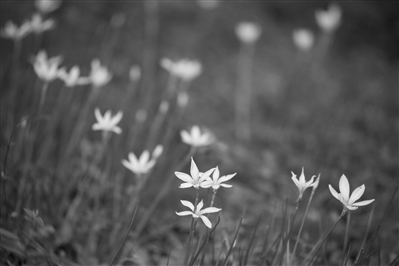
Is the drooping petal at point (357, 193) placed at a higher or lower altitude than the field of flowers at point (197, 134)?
higher

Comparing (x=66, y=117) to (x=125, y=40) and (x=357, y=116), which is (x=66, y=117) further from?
(x=357, y=116)

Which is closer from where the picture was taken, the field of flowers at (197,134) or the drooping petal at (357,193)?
the drooping petal at (357,193)

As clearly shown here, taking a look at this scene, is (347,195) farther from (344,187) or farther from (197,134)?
(197,134)

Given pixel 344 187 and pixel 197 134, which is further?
pixel 197 134

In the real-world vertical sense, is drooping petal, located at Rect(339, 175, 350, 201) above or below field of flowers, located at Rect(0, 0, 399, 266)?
above

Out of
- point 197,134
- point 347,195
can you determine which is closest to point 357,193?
point 347,195

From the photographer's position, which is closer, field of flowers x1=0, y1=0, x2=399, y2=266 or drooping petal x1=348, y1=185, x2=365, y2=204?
drooping petal x1=348, y1=185, x2=365, y2=204

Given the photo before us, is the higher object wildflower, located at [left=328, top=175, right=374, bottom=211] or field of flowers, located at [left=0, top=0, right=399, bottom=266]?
wildflower, located at [left=328, top=175, right=374, bottom=211]

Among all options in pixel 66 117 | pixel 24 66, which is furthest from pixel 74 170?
pixel 24 66

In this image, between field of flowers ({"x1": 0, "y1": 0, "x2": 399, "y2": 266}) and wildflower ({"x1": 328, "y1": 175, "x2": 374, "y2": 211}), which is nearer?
wildflower ({"x1": 328, "y1": 175, "x2": 374, "y2": 211})
